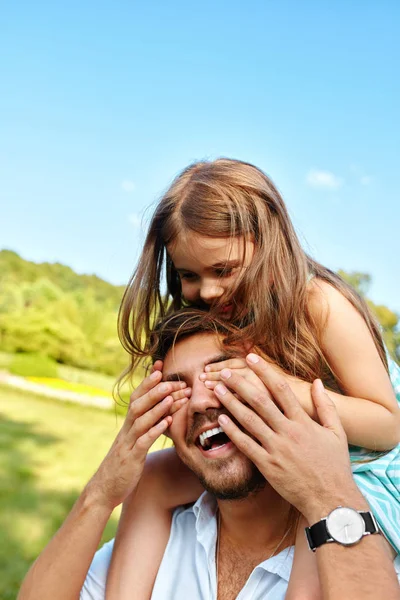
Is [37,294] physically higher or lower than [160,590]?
lower

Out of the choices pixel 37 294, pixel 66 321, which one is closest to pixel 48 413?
pixel 66 321

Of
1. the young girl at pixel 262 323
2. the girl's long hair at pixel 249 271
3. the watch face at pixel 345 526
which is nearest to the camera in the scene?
the watch face at pixel 345 526

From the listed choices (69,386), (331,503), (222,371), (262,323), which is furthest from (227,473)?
(69,386)

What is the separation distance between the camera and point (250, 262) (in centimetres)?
273

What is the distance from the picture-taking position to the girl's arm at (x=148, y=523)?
2338 mm

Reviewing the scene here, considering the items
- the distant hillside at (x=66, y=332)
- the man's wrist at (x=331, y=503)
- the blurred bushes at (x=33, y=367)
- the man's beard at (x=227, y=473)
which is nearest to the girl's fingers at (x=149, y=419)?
the man's beard at (x=227, y=473)

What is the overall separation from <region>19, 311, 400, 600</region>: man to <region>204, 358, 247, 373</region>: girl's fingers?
2.3 inches

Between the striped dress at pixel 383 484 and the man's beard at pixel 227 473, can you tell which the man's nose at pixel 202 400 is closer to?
the man's beard at pixel 227 473

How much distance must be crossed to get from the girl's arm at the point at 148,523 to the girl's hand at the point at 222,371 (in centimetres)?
56

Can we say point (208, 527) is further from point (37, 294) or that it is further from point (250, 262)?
point (37, 294)

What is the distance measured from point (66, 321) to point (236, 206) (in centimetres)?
1474

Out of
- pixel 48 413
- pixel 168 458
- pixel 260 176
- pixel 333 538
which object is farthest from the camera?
pixel 48 413

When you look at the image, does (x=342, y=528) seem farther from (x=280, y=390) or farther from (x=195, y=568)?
(x=195, y=568)

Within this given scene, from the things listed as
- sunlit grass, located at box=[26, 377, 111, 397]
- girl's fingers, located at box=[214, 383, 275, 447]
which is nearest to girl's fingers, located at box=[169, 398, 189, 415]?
girl's fingers, located at box=[214, 383, 275, 447]
